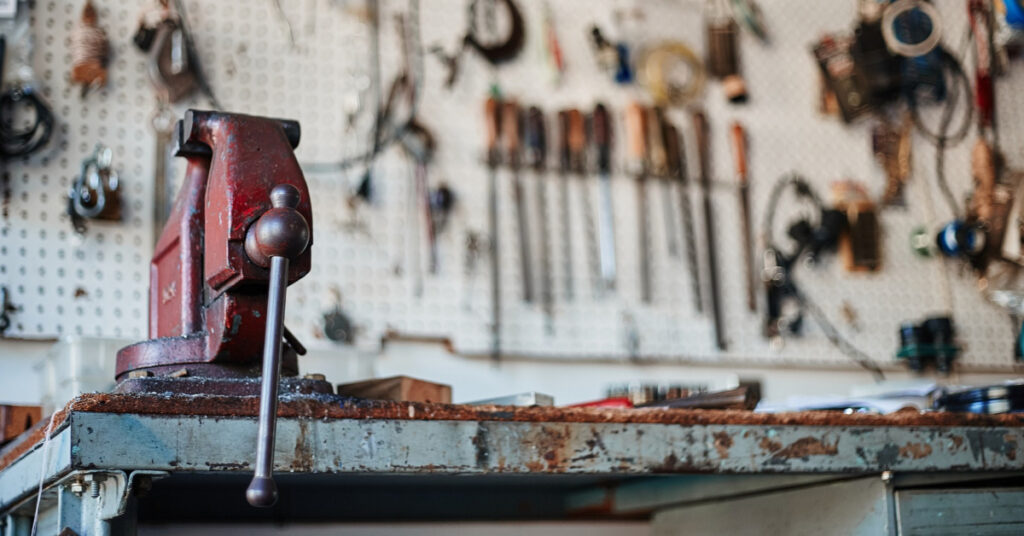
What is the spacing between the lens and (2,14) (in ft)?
7.53

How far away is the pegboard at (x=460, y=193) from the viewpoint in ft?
7.57

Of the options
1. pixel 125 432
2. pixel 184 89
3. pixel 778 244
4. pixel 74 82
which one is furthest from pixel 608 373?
pixel 125 432

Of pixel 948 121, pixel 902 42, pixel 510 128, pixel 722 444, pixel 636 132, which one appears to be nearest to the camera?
pixel 722 444

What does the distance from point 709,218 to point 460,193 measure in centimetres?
65

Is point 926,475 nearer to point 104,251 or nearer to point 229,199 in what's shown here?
point 229,199

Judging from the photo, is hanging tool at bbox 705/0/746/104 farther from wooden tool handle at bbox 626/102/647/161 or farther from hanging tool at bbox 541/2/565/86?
hanging tool at bbox 541/2/565/86

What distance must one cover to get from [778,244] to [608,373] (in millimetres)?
603

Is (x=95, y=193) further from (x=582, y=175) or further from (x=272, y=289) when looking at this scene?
(x=272, y=289)

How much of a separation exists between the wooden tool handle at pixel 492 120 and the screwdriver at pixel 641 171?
0.35 meters

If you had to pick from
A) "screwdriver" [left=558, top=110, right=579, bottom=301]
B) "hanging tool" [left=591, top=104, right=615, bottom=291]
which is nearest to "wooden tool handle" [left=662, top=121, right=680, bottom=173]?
"hanging tool" [left=591, top=104, right=615, bottom=291]

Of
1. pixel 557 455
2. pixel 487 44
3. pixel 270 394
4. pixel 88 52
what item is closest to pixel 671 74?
pixel 487 44

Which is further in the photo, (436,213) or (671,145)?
(671,145)

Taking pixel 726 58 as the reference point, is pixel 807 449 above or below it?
below

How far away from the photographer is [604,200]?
2799 mm
